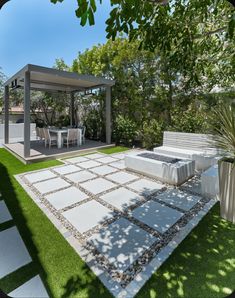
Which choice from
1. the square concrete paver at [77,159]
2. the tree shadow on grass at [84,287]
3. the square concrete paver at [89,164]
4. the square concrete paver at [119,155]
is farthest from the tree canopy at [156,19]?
the square concrete paver at [77,159]

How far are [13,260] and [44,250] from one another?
39 cm

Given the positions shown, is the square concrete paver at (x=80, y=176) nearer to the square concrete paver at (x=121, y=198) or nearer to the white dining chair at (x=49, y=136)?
the square concrete paver at (x=121, y=198)

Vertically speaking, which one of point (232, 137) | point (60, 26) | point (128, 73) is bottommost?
point (232, 137)

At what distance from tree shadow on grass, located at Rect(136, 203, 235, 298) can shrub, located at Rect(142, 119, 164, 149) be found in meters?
6.14

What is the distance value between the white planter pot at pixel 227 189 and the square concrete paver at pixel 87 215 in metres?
2.13

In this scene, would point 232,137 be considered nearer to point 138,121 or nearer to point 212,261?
point 212,261

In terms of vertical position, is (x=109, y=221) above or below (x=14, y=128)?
below

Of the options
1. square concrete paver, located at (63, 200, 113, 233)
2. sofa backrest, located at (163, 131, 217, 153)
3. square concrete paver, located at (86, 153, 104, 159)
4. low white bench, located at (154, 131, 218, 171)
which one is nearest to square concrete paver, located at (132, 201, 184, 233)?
square concrete paver, located at (63, 200, 113, 233)

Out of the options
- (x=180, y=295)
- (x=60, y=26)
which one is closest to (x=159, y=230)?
(x=180, y=295)

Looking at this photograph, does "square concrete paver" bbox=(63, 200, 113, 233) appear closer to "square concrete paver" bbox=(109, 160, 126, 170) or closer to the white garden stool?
the white garden stool

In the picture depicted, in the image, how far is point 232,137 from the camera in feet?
10.2

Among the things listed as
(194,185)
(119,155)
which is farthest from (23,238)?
(119,155)

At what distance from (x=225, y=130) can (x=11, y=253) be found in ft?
12.4

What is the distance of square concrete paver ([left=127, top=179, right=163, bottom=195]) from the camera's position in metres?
4.68
